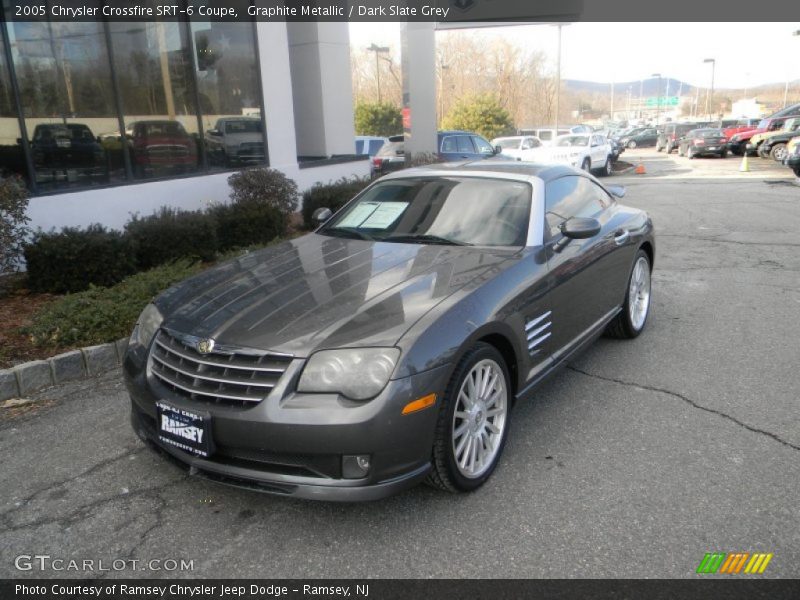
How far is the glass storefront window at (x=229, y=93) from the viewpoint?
33.3ft

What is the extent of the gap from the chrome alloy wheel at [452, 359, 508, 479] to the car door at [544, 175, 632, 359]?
745 millimetres

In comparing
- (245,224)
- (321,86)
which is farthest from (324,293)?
(321,86)

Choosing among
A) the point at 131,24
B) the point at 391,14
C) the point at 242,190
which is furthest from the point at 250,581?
the point at 391,14

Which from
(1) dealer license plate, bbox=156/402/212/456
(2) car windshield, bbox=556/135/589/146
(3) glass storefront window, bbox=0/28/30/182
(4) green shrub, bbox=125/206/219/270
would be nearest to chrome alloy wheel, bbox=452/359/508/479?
(1) dealer license plate, bbox=156/402/212/456

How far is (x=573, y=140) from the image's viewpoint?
75.4 feet

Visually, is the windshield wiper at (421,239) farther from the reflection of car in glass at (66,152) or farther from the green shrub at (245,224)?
the reflection of car in glass at (66,152)

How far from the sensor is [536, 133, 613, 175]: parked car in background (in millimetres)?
21469

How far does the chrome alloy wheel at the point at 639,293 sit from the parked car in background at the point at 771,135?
23.8 m

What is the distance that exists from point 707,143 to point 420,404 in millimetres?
33031

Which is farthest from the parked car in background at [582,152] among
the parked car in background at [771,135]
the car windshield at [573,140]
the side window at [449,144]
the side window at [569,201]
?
→ the side window at [569,201]

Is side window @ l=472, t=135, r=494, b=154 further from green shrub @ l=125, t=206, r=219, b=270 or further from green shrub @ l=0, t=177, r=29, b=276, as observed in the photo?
green shrub @ l=0, t=177, r=29, b=276

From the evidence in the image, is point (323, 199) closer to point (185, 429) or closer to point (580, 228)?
point (580, 228)

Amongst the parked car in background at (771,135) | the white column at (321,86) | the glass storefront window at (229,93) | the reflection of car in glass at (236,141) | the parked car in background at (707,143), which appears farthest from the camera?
the parked car in background at (707,143)

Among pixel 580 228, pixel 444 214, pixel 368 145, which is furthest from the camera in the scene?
pixel 368 145
